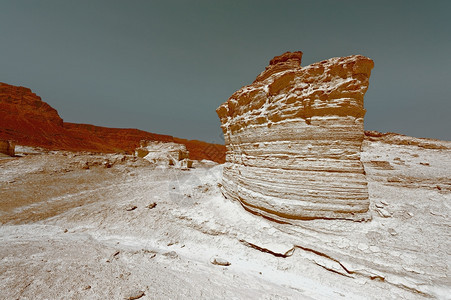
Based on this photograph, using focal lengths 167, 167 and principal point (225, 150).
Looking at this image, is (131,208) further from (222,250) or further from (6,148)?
Answer: (6,148)

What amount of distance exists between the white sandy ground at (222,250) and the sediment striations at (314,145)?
0.50 m

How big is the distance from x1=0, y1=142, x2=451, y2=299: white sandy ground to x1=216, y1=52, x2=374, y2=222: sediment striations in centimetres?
50

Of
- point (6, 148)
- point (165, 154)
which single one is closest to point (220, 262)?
point (165, 154)

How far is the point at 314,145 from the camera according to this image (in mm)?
4496

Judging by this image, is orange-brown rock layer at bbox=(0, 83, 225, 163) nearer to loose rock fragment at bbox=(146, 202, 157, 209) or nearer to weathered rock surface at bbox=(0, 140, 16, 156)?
weathered rock surface at bbox=(0, 140, 16, 156)

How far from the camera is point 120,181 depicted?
11203 mm

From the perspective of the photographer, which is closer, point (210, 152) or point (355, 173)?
point (355, 173)

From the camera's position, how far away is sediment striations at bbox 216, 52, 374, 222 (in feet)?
13.9

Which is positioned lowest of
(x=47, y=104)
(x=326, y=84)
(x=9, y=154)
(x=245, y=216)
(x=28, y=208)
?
(x=28, y=208)

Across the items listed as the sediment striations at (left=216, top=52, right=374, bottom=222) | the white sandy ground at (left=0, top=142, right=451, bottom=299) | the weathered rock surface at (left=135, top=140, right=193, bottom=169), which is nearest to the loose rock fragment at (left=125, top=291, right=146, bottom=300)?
the white sandy ground at (left=0, top=142, right=451, bottom=299)

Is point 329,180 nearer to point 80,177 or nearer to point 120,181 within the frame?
point 120,181

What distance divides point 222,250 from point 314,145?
12.6 feet

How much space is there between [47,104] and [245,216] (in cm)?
6200

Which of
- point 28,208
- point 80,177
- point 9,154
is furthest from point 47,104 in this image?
point 28,208
